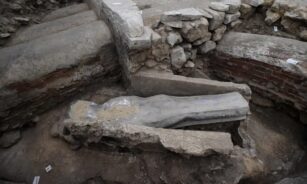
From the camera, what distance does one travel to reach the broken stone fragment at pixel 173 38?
11.3ft

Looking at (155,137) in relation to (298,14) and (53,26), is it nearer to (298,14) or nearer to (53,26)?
(53,26)

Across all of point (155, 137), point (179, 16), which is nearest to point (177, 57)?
point (179, 16)

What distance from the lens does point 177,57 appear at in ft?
11.7

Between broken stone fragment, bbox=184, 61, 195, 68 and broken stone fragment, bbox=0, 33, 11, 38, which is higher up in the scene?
broken stone fragment, bbox=0, 33, 11, 38

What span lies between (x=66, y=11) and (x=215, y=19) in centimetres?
250

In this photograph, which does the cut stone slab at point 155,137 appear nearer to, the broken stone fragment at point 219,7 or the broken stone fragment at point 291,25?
the broken stone fragment at point 219,7

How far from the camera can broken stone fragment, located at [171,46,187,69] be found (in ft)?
11.6

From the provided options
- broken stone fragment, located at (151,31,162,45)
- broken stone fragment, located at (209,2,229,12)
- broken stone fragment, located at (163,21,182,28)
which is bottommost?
broken stone fragment, located at (151,31,162,45)

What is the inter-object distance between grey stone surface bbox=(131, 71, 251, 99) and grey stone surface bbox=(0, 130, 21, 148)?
57.3 inches

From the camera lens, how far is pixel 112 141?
9.30 feet

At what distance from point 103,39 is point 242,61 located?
1936mm

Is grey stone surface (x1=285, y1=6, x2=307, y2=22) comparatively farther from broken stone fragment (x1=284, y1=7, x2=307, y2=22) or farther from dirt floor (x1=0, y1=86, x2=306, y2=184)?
dirt floor (x1=0, y1=86, x2=306, y2=184)

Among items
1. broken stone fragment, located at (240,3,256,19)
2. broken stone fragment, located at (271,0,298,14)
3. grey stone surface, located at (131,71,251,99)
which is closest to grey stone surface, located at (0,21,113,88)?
grey stone surface, located at (131,71,251,99)

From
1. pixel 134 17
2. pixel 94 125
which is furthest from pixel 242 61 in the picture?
pixel 94 125
